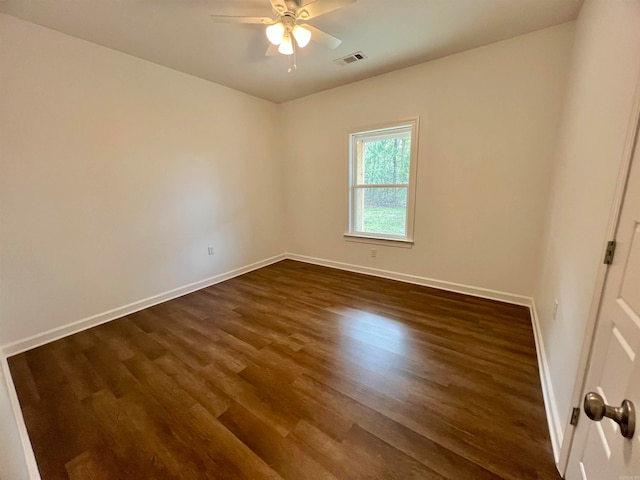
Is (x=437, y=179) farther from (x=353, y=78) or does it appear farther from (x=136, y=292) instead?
(x=136, y=292)

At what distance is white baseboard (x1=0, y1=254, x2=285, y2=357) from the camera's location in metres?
2.17

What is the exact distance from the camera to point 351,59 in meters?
2.76

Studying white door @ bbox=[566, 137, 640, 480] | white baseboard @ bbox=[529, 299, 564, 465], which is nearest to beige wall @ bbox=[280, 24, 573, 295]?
white baseboard @ bbox=[529, 299, 564, 465]

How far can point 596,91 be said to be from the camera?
135cm

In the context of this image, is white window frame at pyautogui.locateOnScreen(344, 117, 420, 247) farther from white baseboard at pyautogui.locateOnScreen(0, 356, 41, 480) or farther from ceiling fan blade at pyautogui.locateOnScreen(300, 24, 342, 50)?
white baseboard at pyautogui.locateOnScreen(0, 356, 41, 480)

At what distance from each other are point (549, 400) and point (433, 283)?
1826 mm

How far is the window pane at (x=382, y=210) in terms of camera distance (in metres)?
3.47

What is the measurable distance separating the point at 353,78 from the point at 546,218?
268 cm

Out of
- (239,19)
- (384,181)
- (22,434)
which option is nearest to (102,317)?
(22,434)

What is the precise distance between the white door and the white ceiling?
6.57 feet

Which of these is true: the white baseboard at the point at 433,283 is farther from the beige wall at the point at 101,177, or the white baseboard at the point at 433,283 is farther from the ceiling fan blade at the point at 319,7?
the ceiling fan blade at the point at 319,7

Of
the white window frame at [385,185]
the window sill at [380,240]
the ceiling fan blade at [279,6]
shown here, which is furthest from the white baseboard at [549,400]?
the ceiling fan blade at [279,6]

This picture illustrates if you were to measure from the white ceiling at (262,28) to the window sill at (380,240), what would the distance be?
2082 mm

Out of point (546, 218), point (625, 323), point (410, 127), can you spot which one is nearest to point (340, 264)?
point (410, 127)
